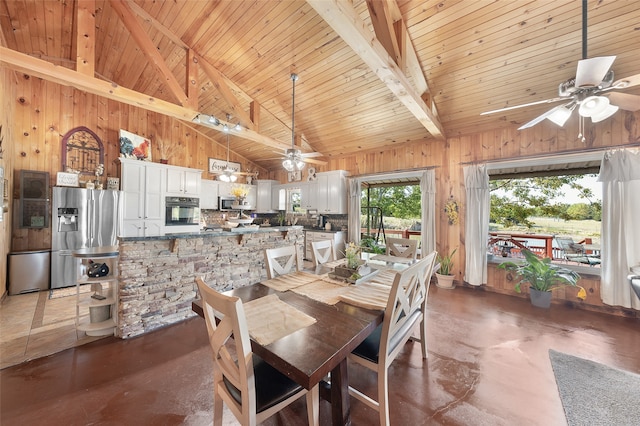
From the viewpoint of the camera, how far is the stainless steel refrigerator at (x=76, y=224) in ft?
12.5

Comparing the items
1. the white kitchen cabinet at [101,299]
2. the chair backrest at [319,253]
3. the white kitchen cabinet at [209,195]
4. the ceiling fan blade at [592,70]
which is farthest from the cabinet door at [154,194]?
the ceiling fan blade at [592,70]

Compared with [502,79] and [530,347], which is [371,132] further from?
[530,347]

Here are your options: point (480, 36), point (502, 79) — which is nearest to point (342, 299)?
point (480, 36)

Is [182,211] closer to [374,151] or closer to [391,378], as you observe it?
[374,151]

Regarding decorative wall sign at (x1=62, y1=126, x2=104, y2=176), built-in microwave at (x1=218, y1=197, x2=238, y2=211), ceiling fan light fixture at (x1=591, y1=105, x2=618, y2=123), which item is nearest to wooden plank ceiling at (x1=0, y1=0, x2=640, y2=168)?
ceiling fan light fixture at (x1=591, y1=105, x2=618, y2=123)

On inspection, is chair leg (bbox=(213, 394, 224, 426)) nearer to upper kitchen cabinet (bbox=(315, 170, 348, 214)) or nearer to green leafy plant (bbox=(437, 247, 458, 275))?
green leafy plant (bbox=(437, 247, 458, 275))

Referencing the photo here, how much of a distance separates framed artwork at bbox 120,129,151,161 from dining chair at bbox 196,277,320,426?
5.15 metres

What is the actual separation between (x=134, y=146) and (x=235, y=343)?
564 centimetres

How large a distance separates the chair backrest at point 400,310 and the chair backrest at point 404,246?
37.5 inches

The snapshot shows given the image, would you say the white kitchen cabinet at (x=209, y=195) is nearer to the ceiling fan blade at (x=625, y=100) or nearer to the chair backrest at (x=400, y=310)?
the chair backrest at (x=400, y=310)

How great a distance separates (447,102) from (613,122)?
2041 mm

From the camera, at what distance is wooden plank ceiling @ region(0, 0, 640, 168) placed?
244cm

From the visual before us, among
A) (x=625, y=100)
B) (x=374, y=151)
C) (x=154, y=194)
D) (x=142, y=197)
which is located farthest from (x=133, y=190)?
(x=625, y=100)

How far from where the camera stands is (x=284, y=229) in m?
4.00
